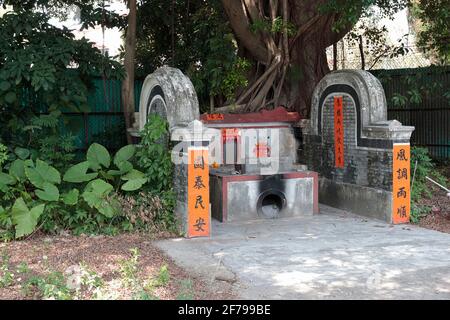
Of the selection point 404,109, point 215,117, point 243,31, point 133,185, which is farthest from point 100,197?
point 404,109

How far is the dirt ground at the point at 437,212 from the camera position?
30.5 ft

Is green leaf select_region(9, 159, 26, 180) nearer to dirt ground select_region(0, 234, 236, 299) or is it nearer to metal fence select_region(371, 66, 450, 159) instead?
dirt ground select_region(0, 234, 236, 299)

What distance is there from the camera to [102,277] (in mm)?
6227

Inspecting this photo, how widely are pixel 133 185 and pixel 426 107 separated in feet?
27.2

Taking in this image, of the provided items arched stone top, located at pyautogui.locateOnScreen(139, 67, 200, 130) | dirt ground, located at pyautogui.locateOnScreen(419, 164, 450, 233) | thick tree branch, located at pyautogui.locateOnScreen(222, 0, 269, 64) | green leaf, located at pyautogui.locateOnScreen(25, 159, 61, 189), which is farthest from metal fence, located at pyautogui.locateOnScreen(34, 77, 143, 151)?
dirt ground, located at pyautogui.locateOnScreen(419, 164, 450, 233)

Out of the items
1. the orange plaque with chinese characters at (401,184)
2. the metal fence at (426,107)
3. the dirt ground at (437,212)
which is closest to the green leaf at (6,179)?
the orange plaque with chinese characters at (401,184)

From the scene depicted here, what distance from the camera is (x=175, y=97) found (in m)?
9.12

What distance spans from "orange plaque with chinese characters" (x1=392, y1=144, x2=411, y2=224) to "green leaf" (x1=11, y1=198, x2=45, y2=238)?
5302 millimetres

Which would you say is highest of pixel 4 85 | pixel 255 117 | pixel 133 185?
pixel 4 85

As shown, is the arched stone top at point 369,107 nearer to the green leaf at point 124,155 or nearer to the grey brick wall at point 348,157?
the grey brick wall at point 348,157

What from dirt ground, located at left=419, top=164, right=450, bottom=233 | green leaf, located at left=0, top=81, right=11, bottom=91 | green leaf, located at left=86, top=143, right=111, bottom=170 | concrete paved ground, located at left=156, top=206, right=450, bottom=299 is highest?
green leaf, located at left=0, top=81, right=11, bottom=91

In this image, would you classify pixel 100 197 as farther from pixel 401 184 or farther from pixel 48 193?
pixel 401 184

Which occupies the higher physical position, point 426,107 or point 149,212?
point 426,107

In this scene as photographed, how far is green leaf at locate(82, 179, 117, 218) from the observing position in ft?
27.7
